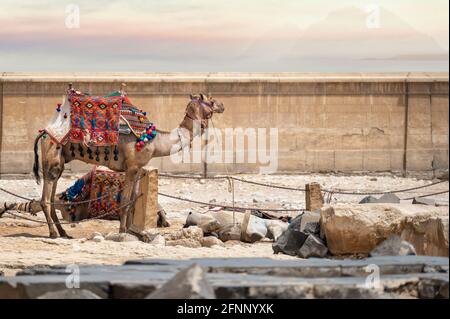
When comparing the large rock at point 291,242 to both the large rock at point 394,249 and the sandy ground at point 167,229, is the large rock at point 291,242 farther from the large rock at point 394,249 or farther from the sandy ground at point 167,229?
the large rock at point 394,249

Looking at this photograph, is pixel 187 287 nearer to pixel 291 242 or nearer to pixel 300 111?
pixel 291 242

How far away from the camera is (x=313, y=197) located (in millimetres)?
17531

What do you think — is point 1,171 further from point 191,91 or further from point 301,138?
point 301,138

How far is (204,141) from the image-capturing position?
2547cm

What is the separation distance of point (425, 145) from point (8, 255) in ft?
45.2

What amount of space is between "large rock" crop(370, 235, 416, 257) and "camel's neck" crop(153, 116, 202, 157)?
7.02 m

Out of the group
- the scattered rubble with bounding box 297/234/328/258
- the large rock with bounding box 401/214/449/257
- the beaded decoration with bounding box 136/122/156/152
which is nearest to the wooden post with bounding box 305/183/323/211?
the beaded decoration with bounding box 136/122/156/152

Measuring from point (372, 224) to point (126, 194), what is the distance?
191 inches

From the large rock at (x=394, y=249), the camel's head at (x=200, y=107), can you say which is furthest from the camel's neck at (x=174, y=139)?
the large rock at (x=394, y=249)

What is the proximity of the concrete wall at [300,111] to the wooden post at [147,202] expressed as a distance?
819cm

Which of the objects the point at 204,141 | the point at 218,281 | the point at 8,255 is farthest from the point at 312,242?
→ the point at 204,141

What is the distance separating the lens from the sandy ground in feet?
47.4
